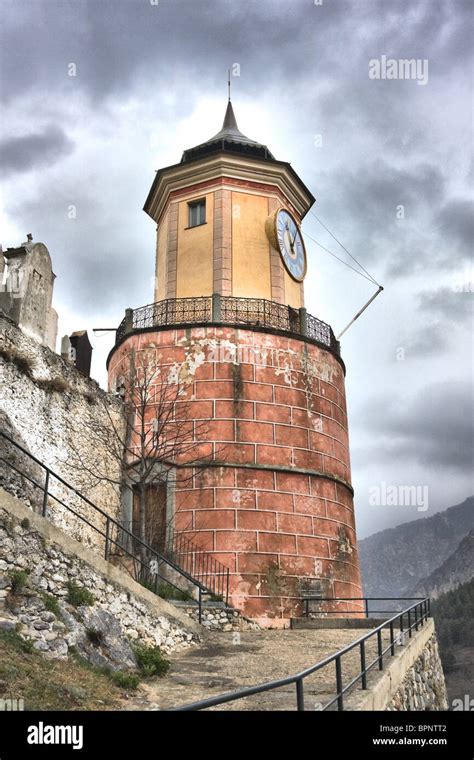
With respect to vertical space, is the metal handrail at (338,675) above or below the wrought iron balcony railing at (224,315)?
below

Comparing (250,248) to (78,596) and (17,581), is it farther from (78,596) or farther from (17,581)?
(17,581)

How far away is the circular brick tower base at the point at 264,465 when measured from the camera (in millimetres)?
18516

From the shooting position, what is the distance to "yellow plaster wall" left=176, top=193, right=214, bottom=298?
23.1 meters

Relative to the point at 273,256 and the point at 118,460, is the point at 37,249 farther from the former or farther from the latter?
the point at 273,256

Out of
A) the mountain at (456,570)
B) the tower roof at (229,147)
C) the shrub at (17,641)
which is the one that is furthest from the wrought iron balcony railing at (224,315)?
the mountain at (456,570)

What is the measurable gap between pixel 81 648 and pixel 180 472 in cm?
987

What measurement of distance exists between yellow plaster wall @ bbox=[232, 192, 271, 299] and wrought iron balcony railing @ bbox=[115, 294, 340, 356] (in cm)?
80

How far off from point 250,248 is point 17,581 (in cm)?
1600

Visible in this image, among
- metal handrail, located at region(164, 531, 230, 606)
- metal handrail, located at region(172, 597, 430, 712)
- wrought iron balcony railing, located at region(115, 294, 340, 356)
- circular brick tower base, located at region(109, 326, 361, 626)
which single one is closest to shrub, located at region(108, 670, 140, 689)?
metal handrail, located at region(172, 597, 430, 712)

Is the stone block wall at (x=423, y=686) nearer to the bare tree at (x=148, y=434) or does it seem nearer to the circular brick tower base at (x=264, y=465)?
the circular brick tower base at (x=264, y=465)

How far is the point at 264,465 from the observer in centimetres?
1945

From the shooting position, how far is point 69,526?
1694 centimetres

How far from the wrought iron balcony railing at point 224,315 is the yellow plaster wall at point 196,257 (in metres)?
0.99
